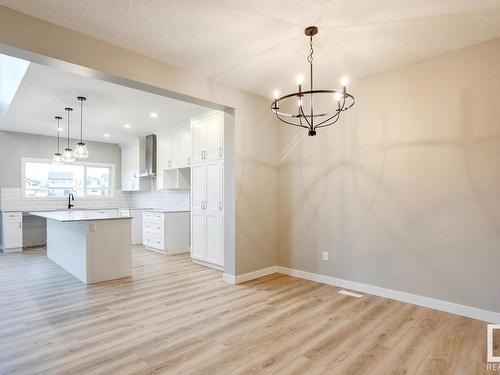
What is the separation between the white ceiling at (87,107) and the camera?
396cm

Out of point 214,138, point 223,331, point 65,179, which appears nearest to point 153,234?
point 214,138

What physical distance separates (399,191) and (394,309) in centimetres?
132

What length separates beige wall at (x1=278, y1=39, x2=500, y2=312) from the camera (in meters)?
2.96

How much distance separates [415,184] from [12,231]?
784 cm

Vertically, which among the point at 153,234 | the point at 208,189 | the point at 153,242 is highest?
the point at 208,189

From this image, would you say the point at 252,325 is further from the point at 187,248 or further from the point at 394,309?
the point at 187,248

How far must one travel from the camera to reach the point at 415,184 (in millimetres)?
3375

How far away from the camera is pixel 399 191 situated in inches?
137

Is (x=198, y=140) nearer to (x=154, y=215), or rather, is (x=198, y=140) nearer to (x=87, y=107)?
(x=87, y=107)

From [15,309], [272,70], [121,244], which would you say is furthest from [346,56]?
[15,309]

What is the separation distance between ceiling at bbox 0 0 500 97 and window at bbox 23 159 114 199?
6028mm

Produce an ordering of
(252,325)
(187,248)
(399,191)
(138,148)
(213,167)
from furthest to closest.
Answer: (138,148)
(187,248)
(213,167)
(399,191)
(252,325)

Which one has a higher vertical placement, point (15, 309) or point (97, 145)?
point (97, 145)

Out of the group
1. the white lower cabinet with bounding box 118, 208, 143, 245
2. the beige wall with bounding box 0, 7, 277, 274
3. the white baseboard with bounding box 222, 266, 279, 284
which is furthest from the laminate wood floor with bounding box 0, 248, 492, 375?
the white lower cabinet with bounding box 118, 208, 143, 245
